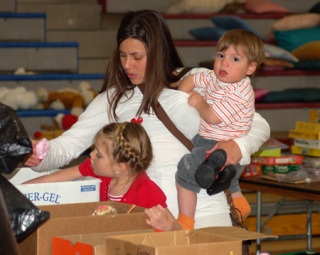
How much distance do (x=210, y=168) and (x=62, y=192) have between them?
0.48 m

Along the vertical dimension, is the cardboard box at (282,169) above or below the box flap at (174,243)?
below

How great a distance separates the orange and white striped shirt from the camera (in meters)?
2.99

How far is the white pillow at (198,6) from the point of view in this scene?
24.2 ft

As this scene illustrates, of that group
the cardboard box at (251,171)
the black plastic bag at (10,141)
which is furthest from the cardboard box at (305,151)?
the black plastic bag at (10,141)

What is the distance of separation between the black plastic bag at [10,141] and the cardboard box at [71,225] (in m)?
0.37

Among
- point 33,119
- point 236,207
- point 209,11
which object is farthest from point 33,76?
point 236,207

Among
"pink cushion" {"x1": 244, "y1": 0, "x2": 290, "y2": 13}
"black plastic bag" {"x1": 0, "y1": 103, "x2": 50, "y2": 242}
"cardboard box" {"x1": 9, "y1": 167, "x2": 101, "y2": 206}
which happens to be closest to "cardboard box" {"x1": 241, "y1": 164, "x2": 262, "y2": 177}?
"cardboard box" {"x1": 9, "y1": 167, "x2": 101, "y2": 206}

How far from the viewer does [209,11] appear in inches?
293

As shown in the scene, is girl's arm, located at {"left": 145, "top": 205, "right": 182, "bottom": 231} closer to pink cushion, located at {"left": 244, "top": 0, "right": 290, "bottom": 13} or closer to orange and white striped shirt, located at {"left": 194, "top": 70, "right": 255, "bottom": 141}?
orange and white striped shirt, located at {"left": 194, "top": 70, "right": 255, "bottom": 141}

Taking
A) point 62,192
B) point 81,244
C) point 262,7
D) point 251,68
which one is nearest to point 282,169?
point 251,68

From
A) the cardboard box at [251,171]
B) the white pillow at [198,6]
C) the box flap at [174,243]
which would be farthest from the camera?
the white pillow at [198,6]

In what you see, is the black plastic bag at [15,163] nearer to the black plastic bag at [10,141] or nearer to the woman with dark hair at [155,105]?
the black plastic bag at [10,141]

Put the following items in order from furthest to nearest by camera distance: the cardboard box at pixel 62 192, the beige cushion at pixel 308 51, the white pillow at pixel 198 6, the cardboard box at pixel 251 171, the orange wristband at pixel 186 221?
the white pillow at pixel 198 6 → the beige cushion at pixel 308 51 → the cardboard box at pixel 251 171 → the orange wristband at pixel 186 221 → the cardboard box at pixel 62 192

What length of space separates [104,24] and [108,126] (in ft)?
16.7
